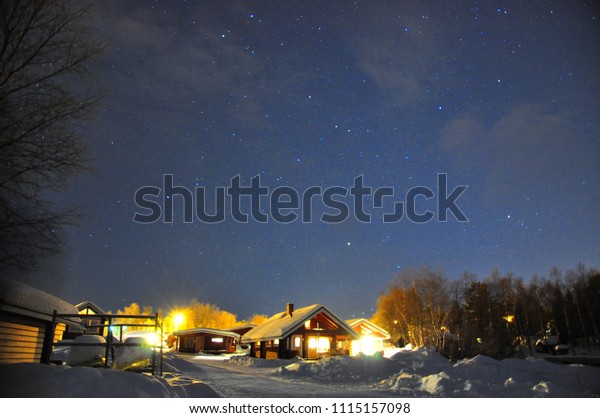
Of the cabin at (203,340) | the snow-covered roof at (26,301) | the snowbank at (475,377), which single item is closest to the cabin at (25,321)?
the snow-covered roof at (26,301)

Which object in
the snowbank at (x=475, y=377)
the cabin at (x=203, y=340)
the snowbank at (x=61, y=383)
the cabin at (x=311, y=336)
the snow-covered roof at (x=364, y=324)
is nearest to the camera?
the snowbank at (x=61, y=383)

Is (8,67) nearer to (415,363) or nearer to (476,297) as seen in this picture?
(415,363)

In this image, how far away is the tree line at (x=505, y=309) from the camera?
43625 mm

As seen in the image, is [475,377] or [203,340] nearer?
[475,377]

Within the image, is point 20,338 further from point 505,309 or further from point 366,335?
point 505,309

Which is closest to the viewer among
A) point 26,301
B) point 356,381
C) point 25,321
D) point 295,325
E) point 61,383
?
point 61,383

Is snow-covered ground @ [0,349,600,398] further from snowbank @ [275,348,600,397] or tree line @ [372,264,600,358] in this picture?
tree line @ [372,264,600,358]

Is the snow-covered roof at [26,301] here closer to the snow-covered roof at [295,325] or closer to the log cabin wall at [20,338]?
the log cabin wall at [20,338]

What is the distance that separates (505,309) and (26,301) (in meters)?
55.5

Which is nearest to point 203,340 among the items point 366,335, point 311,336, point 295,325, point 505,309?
point 366,335

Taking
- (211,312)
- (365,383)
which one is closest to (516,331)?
(365,383)

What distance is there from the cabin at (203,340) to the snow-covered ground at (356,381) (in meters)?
29.3

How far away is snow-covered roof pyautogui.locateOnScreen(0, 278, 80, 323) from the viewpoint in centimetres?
Result: 874

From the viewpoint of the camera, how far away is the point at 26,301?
9719mm
